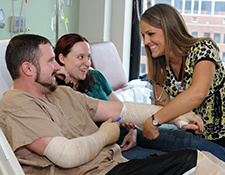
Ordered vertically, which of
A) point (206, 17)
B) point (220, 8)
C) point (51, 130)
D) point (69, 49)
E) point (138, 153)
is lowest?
point (138, 153)

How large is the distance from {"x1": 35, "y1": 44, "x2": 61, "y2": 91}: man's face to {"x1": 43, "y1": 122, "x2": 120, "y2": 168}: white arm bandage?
0.28 meters

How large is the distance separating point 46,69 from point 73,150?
0.38 m

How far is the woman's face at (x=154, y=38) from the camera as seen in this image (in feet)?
5.08

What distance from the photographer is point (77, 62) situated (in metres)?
1.74

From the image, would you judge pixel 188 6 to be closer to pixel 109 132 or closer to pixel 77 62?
pixel 77 62

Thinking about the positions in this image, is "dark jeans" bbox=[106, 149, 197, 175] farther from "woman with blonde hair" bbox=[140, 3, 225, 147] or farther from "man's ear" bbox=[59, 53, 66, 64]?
"man's ear" bbox=[59, 53, 66, 64]

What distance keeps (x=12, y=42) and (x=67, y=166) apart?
569 mm

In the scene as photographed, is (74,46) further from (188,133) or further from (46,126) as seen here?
(188,133)

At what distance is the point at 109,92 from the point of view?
193 cm

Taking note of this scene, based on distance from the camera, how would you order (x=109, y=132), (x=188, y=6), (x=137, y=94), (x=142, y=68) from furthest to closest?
(x=142, y=68), (x=188, y=6), (x=137, y=94), (x=109, y=132)

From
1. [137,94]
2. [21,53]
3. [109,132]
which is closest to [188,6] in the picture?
[137,94]

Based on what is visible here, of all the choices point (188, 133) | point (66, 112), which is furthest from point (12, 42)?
point (188, 133)

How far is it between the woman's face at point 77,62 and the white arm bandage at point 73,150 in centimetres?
56

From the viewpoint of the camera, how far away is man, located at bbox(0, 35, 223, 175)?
3.63ft
